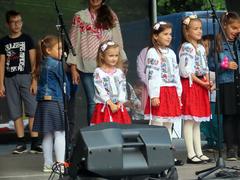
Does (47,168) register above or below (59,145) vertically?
below

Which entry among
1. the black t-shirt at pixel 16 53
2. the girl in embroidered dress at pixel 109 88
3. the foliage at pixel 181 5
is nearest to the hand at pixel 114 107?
the girl in embroidered dress at pixel 109 88

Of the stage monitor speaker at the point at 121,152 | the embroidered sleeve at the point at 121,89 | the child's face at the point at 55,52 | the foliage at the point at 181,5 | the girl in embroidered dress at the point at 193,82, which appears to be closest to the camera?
the stage monitor speaker at the point at 121,152

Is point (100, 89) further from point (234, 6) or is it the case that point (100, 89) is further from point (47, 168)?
point (234, 6)

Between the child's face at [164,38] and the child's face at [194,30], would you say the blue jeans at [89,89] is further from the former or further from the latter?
the child's face at [194,30]

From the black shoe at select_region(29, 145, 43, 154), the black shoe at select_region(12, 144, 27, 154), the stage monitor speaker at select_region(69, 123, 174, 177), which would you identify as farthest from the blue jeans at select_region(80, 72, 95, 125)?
the stage monitor speaker at select_region(69, 123, 174, 177)

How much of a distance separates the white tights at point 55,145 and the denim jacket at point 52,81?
387 mm

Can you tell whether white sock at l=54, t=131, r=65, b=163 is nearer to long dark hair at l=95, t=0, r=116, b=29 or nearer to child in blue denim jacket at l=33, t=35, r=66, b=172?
child in blue denim jacket at l=33, t=35, r=66, b=172

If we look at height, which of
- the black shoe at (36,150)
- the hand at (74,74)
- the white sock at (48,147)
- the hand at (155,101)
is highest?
the hand at (74,74)

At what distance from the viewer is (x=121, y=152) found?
5.30 metres

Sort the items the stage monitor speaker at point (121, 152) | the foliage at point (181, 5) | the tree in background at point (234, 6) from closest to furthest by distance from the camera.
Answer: the stage monitor speaker at point (121, 152) → the tree in background at point (234, 6) → the foliage at point (181, 5)

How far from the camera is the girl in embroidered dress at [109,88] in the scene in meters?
7.38

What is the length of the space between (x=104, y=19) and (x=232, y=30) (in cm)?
150

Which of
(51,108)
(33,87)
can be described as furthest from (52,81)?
(33,87)

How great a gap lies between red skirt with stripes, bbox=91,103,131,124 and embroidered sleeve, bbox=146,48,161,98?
43 cm
